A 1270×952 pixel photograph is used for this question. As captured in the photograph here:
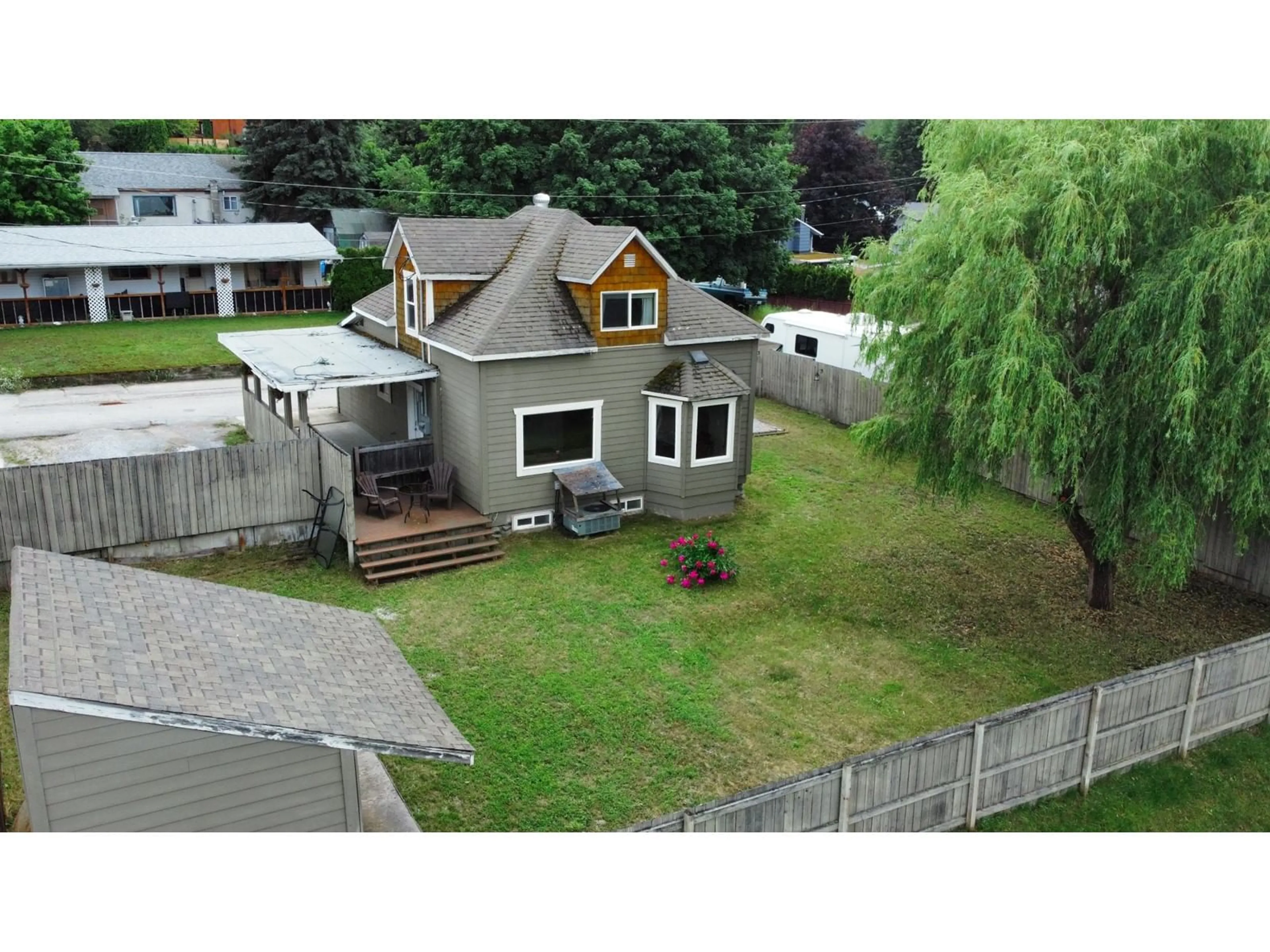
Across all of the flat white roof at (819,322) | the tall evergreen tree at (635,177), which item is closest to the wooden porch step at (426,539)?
the flat white roof at (819,322)

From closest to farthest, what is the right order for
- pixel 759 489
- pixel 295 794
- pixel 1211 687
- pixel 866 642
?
pixel 295 794 < pixel 1211 687 < pixel 866 642 < pixel 759 489

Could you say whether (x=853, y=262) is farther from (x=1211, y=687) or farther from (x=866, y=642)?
(x=1211, y=687)

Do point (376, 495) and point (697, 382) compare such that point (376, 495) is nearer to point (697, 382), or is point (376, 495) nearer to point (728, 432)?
point (697, 382)

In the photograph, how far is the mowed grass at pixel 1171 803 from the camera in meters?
10.3

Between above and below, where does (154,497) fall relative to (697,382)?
below

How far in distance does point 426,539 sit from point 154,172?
37.2 m

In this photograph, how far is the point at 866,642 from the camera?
14.1m

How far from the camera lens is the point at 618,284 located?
17.8 m

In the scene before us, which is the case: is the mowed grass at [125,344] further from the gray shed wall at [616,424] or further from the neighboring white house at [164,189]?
the gray shed wall at [616,424]

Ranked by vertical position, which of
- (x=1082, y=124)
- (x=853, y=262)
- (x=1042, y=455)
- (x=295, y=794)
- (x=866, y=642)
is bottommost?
(x=866, y=642)

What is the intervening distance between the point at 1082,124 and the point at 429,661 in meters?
10.5

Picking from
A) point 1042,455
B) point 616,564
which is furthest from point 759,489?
point 1042,455

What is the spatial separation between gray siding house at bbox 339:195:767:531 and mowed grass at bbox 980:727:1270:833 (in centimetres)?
921

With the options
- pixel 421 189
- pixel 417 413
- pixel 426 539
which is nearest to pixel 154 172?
pixel 421 189
